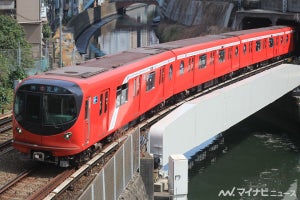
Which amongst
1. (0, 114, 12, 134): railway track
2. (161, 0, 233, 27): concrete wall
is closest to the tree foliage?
(0, 114, 12, 134): railway track

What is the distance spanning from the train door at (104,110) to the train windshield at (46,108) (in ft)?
4.32

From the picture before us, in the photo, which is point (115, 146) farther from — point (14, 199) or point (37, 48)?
point (37, 48)

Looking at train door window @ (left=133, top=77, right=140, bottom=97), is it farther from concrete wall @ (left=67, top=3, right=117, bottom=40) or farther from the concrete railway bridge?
concrete wall @ (left=67, top=3, right=117, bottom=40)

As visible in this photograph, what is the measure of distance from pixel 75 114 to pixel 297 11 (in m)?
31.6

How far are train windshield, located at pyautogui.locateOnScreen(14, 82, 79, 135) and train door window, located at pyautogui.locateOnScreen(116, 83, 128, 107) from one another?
8.64 ft

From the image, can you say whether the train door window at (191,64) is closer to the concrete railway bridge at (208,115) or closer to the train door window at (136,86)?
the concrete railway bridge at (208,115)

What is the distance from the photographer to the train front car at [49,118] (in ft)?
44.7

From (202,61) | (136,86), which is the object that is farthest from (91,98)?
(202,61)

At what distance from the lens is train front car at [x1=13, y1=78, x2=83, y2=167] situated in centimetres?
1361

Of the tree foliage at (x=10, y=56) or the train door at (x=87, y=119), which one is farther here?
the tree foliage at (x=10, y=56)

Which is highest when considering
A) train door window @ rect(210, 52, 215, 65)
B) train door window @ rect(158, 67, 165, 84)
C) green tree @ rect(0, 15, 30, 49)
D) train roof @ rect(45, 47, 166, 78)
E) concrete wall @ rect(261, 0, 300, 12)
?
concrete wall @ rect(261, 0, 300, 12)

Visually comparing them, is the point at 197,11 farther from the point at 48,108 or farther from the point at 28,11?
the point at 48,108

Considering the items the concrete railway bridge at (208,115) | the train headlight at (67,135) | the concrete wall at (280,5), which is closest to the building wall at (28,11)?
the concrete railway bridge at (208,115)

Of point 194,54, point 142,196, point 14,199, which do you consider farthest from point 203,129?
point 14,199
